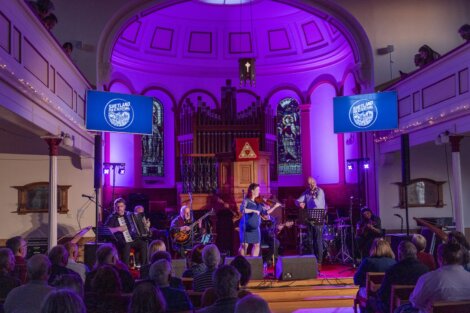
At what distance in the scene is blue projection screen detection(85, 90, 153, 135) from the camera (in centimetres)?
1143

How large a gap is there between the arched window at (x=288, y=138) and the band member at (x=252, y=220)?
294 inches

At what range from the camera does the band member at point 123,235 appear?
10.7 metres

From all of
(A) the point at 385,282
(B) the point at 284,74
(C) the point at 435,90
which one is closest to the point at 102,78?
(B) the point at 284,74

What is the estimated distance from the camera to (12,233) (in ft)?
40.1

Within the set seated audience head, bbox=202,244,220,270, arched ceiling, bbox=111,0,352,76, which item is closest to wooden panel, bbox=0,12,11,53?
seated audience head, bbox=202,244,220,270

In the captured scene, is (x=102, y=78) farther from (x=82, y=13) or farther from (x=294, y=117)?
(x=294, y=117)

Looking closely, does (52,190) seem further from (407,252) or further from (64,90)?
(407,252)

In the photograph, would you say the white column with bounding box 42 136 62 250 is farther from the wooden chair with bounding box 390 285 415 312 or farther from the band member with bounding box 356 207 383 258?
the wooden chair with bounding box 390 285 415 312

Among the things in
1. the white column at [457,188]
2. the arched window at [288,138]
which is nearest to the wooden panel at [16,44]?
the white column at [457,188]

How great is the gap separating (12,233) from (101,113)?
3562mm

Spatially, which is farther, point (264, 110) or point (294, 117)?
point (294, 117)

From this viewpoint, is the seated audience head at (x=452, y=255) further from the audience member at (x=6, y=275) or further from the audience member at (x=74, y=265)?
the audience member at (x=74, y=265)

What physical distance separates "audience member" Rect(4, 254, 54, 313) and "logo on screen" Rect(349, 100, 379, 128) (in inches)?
364

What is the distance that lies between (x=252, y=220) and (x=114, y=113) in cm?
397
